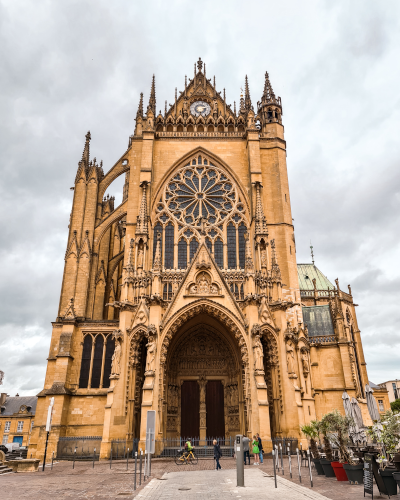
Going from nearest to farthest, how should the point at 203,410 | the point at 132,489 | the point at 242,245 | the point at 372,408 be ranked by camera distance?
the point at 132,489 → the point at 372,408 → the point at 203,410 → the point at 242,245

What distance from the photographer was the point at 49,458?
22.3 meters

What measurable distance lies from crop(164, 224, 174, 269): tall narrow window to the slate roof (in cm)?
4043

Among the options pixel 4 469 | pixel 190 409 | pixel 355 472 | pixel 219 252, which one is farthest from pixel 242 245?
pixel 4 469

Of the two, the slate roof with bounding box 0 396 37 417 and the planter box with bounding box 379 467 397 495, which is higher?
the slate roof with bounding box 0 396 37 417

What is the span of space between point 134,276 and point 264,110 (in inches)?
724

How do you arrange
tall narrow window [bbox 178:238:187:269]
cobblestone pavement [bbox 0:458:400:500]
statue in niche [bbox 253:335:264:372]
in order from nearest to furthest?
1. cobblestone pavement [bbox 0:458:400:500]
2. statue in niche [bbox 253:335:264:372]
3. tall narrow window [bbox 178:238:187:269]

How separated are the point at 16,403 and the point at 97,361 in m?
40.2

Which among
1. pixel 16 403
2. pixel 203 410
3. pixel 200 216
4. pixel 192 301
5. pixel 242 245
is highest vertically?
pixel 200 216

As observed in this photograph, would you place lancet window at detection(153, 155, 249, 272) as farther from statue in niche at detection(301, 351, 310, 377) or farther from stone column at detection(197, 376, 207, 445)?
stone column at detection(197, 376, 207, 445)

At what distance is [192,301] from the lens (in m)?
23.5

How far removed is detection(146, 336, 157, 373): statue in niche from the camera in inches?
857

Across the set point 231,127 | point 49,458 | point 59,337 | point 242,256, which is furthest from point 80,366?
point 231,127

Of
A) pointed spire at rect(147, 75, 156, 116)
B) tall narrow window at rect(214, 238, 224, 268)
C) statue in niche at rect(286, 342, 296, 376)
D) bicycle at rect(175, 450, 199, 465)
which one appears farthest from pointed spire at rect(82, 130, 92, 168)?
bicycle at rect(175, 450, 199, 465)

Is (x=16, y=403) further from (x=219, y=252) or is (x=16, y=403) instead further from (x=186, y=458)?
(x=186, y=458)
